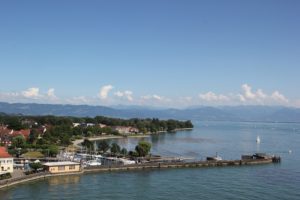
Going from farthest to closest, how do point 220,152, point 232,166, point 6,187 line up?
point 220,152 → point 232,166 → point 6,187

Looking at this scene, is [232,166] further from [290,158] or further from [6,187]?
[6,187]

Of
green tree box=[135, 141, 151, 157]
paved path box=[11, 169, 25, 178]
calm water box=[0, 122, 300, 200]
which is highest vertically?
green tree box=[135, 141, 151, 157]

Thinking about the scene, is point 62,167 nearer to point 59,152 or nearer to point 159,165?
→ point 159,165

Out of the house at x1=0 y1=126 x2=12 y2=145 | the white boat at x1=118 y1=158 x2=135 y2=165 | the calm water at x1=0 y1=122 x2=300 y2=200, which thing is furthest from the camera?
the house at x1=0 y1=126 x2=12 y2=145

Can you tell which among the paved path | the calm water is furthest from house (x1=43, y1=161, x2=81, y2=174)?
the paved path

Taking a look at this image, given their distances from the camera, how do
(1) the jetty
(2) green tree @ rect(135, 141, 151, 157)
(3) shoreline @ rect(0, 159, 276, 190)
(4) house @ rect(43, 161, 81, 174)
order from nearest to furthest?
(1) the jetty
(3) shoreline @ rect(0, 159, 276, 190)
(4) house @ rect(43, 161, 81, 174)
(2) green tree @ rect(135, 141, 151, 157)

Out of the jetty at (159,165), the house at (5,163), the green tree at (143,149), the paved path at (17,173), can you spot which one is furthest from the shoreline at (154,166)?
the green tree at (143,149)

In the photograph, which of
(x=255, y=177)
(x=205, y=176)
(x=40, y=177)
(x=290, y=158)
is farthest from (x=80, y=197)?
(x=290, y=158)

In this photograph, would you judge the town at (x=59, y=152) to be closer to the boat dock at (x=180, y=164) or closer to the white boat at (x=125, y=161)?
the white boat at (x=125, y=161)

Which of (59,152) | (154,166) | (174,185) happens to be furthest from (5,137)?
(174,185)

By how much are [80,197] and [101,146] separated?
101ft

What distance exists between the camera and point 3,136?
68.5 meters

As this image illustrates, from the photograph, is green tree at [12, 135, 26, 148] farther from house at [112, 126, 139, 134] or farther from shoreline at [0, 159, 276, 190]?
house at [112, 126, 139, 134]

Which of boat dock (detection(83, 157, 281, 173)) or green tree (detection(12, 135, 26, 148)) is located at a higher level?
green tree (detection(12, 135, 26, 148))
